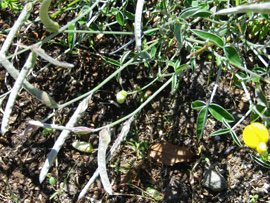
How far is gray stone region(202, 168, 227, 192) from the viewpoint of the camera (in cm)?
203

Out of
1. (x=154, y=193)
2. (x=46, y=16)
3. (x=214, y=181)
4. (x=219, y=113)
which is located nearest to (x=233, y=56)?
(x=219, y=113)

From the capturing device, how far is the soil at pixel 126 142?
6.79ft

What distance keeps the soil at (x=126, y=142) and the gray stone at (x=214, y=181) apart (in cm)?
3

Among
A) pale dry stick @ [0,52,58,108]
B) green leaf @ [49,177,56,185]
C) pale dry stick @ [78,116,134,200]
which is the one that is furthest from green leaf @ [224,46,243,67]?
green leaf @ [49,177,56,185]

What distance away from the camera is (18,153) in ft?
7.01

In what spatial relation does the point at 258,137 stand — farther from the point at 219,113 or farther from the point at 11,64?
the point at 11,64

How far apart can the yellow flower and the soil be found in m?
0.69

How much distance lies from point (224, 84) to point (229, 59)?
0.79m

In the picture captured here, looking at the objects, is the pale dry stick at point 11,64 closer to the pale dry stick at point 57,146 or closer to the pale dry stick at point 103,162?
the pale dry stick at point 57,146

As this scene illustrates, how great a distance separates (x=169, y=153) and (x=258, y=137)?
814 mm

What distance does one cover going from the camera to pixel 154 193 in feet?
6.79

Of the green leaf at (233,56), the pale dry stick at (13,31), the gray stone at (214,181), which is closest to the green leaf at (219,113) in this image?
the green leaf at (233,56)

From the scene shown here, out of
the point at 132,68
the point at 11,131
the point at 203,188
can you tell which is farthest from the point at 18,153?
the point at 203,188

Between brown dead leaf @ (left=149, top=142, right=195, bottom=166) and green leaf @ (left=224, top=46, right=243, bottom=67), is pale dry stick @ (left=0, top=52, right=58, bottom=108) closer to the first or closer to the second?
green leaf @ (left=224, top=46, right=243, bottom=67)
